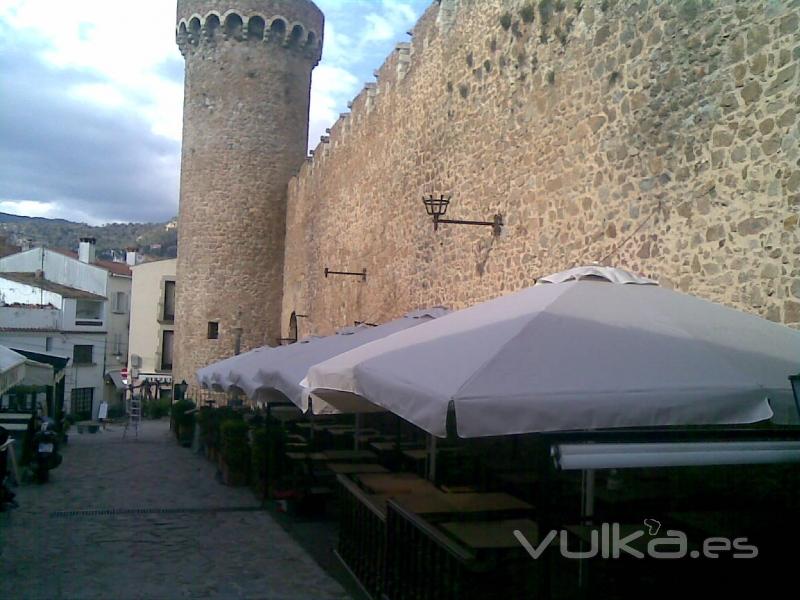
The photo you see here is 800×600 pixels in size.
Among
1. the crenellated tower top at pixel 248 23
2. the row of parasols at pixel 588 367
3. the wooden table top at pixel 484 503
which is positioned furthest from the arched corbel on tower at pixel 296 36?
the row of parasols at pixel 588 367

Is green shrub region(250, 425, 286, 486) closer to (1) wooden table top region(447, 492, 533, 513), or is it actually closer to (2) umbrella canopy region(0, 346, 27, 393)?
(2) umbrella canopy region(0, 346, 27, 393)

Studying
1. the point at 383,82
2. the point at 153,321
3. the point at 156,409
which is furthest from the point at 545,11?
→ the point at 153,321

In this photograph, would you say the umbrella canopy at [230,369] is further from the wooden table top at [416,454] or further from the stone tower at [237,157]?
the stone tower at [237,157]

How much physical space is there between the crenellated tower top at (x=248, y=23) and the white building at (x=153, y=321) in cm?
1611

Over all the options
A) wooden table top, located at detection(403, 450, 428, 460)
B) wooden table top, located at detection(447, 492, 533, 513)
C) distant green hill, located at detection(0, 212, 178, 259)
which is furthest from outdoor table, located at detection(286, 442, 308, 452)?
distant green hill, located at detection(0, 212, 178, 259)

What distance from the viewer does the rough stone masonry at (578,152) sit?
468cm

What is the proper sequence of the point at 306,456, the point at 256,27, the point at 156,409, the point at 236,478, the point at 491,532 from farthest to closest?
the point at 156,409 → the point at 256,27 → the point at 236,478 → the point at 306,456 → the point at 491,532

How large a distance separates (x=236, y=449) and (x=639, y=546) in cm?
665

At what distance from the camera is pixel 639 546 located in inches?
150

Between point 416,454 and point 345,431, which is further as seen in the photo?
point 345,431

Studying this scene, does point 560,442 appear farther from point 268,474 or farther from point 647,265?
point 268,474

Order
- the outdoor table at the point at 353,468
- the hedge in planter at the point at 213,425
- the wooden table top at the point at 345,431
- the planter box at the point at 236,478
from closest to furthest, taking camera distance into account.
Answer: the outdoor table at the point at 353,468, the wooden table top at the point at 345,431, the planter box at the point at 236,478, the hedge in planter at the point at 213,425

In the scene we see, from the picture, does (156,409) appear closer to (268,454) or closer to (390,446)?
(268,454)

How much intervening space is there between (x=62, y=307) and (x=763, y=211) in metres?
28.6
